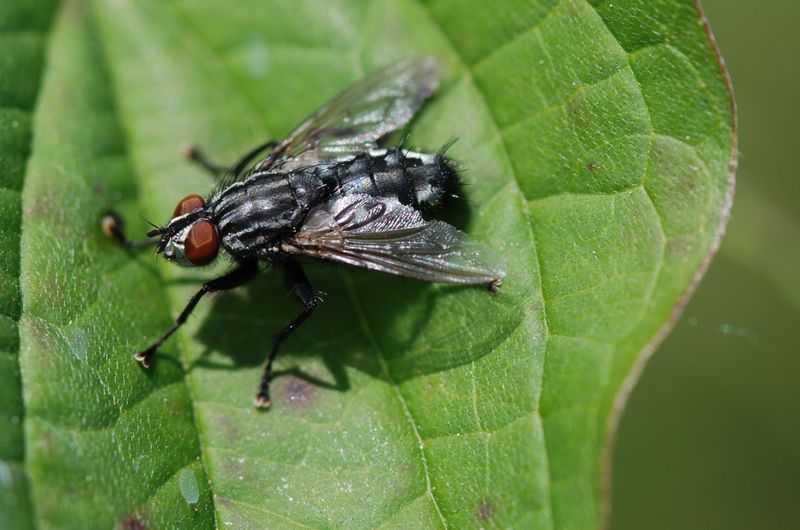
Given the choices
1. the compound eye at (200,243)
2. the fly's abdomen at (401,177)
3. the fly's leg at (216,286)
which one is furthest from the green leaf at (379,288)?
the compound eye at (200,243)

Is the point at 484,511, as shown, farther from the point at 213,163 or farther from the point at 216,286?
the point at 213,163

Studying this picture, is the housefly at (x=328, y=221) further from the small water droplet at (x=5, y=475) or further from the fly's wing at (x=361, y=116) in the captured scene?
the small water droplet at (x=5, y=475)

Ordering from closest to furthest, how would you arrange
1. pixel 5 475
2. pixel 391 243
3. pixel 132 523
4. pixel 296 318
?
pixel 5 475
pixel 132 523
pixel 391 243
pixel 296 318

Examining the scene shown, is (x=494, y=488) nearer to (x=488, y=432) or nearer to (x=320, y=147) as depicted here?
(x=488, y=432)

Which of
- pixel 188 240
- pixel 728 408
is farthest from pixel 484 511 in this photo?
pixel 728 408

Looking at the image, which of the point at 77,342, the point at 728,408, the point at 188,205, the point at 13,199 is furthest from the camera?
the point at 728,408

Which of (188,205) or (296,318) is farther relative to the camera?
(188,205)

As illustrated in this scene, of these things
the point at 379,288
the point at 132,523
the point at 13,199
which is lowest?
the point at 132,523
